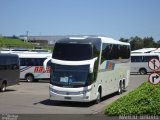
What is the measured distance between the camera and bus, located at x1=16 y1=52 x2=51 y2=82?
38656mm

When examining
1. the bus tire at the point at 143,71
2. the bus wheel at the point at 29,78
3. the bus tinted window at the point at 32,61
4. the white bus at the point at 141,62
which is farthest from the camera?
the bus tire at the point at 143,71

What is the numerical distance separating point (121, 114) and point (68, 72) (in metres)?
5.43

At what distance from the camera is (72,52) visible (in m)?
19.9

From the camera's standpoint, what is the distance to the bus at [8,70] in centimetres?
2700

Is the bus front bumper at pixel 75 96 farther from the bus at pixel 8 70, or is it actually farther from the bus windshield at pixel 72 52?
the bus at pixel 8 70

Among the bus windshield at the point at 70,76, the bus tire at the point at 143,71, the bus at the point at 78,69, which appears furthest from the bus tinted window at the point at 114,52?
the bus tire at the point at 143,71

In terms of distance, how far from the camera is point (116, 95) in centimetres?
2619

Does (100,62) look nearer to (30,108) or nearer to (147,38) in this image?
(30,108)

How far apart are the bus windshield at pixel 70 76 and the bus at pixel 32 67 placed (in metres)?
18.9

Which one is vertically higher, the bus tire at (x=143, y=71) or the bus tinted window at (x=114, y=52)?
the bus tinted window at (x=114, y=52)

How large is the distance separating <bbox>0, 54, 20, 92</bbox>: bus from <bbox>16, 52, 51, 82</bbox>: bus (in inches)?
360

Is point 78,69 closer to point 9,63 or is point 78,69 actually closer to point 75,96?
point 75,96

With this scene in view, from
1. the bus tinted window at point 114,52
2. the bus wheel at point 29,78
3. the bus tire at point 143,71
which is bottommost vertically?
the bus tire at point 143,71

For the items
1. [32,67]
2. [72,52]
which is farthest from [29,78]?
[72,52]
